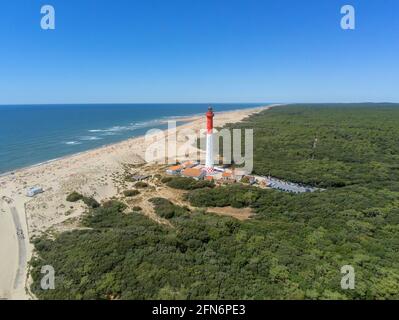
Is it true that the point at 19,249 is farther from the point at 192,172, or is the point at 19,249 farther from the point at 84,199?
the point at 192,172

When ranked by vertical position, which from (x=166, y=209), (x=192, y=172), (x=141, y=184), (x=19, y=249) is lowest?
(x=19, y=249)

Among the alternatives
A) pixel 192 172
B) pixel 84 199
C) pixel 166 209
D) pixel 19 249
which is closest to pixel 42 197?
pixel 84 199

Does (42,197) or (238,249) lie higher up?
(42,197)

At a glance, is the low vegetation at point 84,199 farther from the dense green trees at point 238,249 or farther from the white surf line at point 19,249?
the white surf line at point 19,249

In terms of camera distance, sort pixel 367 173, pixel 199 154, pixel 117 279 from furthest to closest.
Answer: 1. pixel 199 154
2. pixel 367 173
3. pixel 117 279
